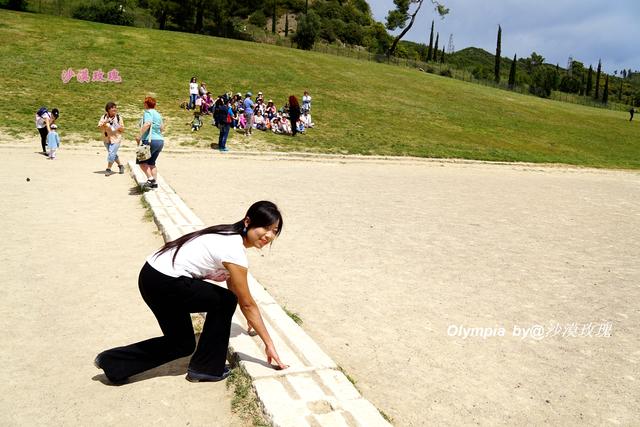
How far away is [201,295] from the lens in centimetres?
341

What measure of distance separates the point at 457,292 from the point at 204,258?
3.47m

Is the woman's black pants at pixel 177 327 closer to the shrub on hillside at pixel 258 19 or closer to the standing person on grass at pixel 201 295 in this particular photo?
the standing person on grass at pixel 201 295

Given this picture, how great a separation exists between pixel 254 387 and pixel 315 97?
26526 millimetres

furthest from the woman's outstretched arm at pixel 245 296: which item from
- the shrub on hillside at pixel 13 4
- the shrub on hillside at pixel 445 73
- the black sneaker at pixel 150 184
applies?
the shrub on hillside at pixel 445 73

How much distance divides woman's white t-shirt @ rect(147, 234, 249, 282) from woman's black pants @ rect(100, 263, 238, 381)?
5 centimetres

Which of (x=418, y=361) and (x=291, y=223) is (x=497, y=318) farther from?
(x=291, y=223)

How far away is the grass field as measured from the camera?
20062mm

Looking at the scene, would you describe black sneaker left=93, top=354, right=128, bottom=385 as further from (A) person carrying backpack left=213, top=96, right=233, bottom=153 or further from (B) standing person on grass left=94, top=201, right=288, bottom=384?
(A) person carrying backpack left=213, top=96, right=233, bottom=153

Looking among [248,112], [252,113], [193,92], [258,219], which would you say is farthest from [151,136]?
[193,92]

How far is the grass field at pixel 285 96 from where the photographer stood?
20062mm

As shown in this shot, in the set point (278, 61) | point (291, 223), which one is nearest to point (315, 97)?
point (278, 61)

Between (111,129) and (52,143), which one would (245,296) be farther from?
(52,143)

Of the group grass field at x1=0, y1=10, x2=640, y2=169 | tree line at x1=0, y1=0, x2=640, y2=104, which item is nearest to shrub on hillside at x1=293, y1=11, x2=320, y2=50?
tree line at x1=0, y1=0, x2=640, y2=104

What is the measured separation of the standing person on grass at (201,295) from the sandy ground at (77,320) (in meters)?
0.17
